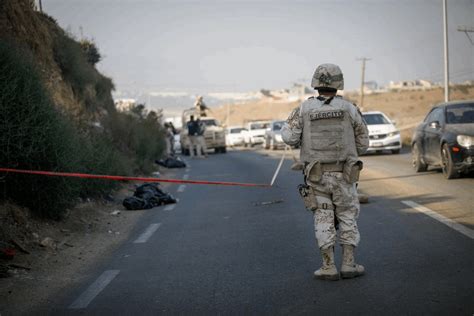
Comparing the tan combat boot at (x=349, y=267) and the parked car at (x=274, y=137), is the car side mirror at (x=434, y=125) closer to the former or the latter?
the tan combat boot at (x=349, y=267)

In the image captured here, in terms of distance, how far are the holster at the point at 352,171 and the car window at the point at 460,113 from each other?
31.1ft

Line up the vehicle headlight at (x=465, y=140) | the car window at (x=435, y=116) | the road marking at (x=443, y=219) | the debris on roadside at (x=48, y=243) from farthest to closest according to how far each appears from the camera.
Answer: the car window at (x=435, y=116) < the vehicle headlight at (x=465, y=140) < the debris on roadside at (x=48, y=243) < the road marking at (x=443, y=219)

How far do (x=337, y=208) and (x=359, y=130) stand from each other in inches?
29.1

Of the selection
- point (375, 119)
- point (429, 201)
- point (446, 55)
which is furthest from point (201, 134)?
point (429, 201)

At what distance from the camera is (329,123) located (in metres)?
6.37

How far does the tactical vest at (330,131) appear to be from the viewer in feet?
20.8

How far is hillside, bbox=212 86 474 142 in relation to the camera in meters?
71.2

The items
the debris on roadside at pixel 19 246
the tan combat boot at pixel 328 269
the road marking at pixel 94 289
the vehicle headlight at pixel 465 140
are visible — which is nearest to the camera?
the road marking at pixel 94 289

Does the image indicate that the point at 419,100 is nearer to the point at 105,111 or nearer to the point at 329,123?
the point at 105,111

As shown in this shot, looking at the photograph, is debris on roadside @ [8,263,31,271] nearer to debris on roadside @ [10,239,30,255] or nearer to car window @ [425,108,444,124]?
debris on roadside @ [10,239,30,255]

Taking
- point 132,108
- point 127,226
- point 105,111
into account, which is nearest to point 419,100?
point 132,108

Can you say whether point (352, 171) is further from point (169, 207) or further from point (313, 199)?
point (169, 207)

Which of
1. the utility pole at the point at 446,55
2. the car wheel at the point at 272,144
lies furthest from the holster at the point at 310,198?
the car wheel at the point at 272,144

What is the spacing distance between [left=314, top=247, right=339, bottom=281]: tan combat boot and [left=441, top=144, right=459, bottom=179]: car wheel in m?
8.88
